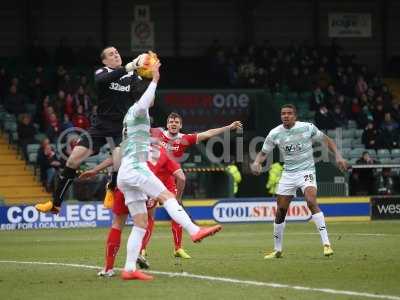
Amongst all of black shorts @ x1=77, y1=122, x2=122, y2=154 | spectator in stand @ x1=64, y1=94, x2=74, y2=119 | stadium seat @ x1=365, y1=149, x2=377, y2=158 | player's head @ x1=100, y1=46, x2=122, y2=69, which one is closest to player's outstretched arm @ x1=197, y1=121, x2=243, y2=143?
black shorts @ x1=77, y1=122, x2=122, y2=154

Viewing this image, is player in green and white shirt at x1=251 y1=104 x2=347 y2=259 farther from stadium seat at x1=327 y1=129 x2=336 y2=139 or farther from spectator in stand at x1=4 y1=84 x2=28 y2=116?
stadium seat at x1=327 y1=129 x2=336 y2=139

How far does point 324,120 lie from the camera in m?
33.9

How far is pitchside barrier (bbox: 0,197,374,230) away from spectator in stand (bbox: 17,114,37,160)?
4.89 m

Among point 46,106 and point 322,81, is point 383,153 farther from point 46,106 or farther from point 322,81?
point 46,106

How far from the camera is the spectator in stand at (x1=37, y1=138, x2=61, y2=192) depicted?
28.9 metres

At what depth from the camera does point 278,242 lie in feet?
52.1

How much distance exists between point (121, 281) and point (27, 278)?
1.42 meters

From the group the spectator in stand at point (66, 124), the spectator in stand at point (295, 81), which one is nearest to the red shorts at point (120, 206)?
the spectator in stand at point (66, 124)

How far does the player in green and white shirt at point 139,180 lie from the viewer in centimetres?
1180

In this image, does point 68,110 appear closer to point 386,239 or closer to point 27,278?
point 386,239

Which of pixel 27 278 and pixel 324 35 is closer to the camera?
pixel 27 278

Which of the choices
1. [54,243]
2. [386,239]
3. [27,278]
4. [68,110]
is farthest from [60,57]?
[27,278]

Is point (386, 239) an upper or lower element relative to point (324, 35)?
lower

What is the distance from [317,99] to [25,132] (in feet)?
33.0
